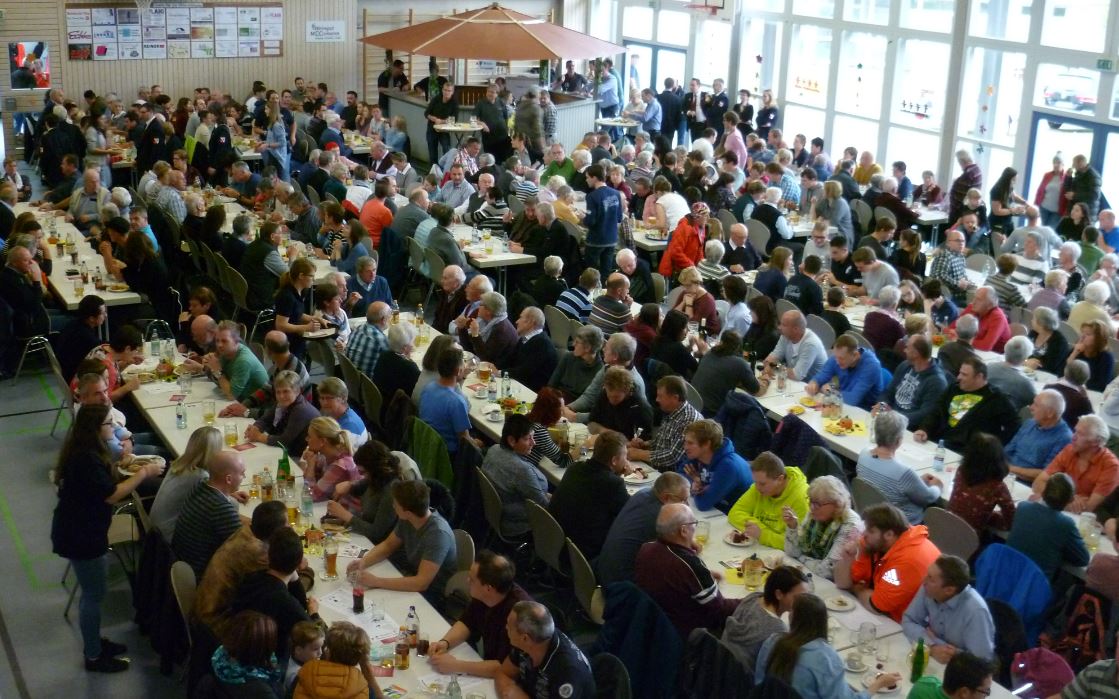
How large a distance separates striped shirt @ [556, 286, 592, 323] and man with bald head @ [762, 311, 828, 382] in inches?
82.8

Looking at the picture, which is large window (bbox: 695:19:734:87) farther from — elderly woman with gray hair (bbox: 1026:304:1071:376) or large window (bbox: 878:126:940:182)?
elderly woman with gray hair (bbox: 1026:304:1071:376)

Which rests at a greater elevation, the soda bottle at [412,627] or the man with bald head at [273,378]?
the man with bald head at [273,378]

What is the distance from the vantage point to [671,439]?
8320 millimetres

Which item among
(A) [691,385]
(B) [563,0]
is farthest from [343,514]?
(B) [563,0]

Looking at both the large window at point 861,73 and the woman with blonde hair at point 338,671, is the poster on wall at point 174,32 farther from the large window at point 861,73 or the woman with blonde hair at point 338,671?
the woman with blonde hair at point 338,671

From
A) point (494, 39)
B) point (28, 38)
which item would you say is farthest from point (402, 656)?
point (28, 38)

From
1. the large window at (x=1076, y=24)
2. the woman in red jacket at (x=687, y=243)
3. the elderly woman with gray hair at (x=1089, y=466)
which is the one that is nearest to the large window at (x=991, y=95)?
the large window at (x=1076, y=24)

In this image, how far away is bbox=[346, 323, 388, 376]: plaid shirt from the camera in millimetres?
10055

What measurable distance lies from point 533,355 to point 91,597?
420 cm

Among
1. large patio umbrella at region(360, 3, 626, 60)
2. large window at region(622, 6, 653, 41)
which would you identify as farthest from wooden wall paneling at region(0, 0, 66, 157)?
large window at region(622, 6, 653, 41)

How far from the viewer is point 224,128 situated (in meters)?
19.4

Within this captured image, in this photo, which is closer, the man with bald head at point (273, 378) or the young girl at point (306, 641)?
the young girl at point (306, 641)

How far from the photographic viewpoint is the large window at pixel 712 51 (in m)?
24.9

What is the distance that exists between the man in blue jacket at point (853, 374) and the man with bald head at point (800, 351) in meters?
0.13
